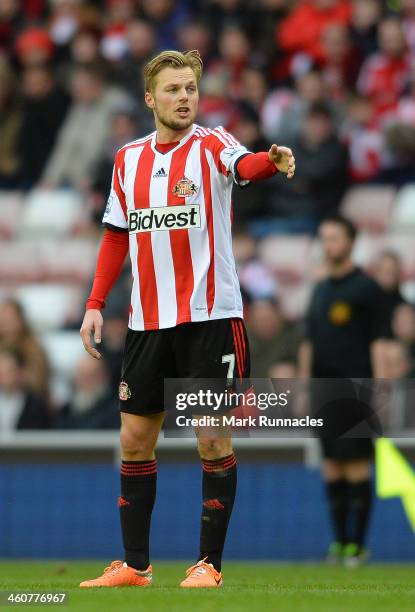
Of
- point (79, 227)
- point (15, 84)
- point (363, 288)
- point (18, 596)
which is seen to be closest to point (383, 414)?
point (363, 288)

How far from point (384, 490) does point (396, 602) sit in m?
2.80

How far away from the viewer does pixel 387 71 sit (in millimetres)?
12055

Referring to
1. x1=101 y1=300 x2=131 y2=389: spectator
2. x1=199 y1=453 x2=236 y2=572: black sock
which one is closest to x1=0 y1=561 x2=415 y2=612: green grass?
x1=199 y1=453 x2=236 y2=572: black sock

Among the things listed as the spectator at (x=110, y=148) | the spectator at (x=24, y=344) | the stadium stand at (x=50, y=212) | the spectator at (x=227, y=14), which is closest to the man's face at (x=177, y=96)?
the spectator at (x=24, y=344)

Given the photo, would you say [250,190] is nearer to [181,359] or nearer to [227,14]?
[227,14]

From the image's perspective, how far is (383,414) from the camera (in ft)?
26.3

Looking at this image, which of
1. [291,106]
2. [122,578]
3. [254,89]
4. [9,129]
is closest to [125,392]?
[122,578]

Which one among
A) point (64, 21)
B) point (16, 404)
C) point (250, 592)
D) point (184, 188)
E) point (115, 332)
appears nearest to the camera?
point (250, 592)

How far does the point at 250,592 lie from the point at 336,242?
3712 millimetres

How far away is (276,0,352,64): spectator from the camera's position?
12.7 metres

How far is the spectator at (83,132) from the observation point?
13.0 m

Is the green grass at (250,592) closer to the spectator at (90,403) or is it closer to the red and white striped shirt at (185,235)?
the red and white striped shirt at (185,235)

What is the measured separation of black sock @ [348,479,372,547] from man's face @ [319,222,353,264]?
4.42 ft

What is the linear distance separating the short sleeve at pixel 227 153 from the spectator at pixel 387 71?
647cm
